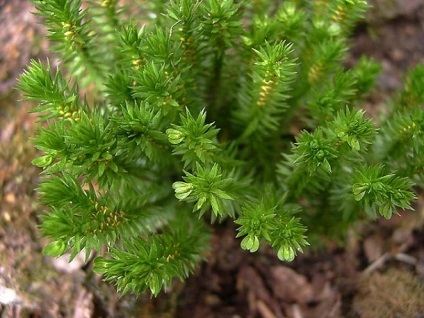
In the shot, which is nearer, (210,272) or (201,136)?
(201,136)

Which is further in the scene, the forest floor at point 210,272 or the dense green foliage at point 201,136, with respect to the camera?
the forest floor at point 210,272

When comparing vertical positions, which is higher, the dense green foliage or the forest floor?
the dense green foliage

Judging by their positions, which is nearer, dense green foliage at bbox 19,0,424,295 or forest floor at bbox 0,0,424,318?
dense green foliage at bbox 19,0,424,295

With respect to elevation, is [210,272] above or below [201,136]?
below

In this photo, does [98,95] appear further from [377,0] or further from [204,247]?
[377,0]

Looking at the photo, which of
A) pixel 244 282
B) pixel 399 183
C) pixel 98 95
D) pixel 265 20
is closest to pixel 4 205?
pixel 98 95

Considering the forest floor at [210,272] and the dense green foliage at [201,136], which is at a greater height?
the dense green foliage at [201,136]
